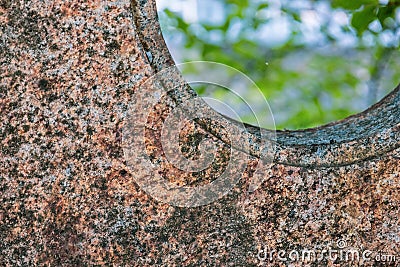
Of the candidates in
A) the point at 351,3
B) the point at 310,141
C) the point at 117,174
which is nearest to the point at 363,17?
the point at 351,3

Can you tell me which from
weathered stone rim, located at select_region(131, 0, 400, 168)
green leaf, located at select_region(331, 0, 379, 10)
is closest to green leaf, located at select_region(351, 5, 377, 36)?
green leaf, located at select_region(331, 0, 379, 10)

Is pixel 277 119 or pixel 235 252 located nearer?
pixel 235 252

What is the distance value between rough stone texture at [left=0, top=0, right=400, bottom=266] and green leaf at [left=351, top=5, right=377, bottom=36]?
0.87 metres

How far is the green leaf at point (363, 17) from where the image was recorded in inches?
81.7

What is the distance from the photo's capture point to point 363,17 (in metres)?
2.11

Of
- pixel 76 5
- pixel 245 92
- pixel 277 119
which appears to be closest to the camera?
pixel 76 5

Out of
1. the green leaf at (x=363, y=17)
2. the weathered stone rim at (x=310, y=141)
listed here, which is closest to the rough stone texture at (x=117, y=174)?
the weathered stone rim at (x=310, y=141)

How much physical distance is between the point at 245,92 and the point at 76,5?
106 cm

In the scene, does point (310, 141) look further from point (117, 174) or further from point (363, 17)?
point (363, 17)

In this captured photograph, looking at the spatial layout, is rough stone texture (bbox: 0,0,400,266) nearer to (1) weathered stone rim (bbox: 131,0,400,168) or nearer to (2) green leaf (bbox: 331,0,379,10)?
(1) weathered stone rim (bbox: 131,0,400,168)

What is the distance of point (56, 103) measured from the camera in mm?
1332

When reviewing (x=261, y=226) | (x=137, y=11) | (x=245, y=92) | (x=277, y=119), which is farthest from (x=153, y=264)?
(x=277, y=119)

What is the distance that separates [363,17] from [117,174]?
4.43ft

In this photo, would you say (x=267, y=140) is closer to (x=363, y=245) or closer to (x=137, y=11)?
(x=363, y=245)
